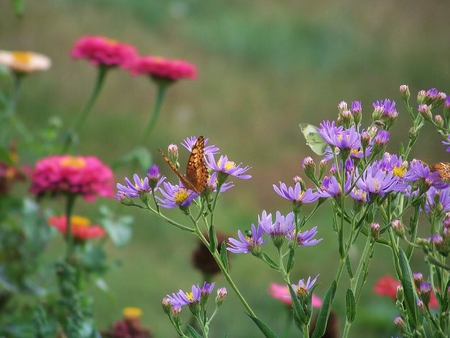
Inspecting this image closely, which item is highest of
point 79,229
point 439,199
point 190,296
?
point 439,199

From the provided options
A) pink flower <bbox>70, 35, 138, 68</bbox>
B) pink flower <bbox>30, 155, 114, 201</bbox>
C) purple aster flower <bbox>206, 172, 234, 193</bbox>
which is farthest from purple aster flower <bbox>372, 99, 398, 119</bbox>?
pink flower <bbox>70, 35, 138, 68</bbox>

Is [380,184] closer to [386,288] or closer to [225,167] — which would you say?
[225,167]

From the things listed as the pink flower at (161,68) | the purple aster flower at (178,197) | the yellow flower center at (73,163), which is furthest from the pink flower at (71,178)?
the purple aster flower at (178,197)

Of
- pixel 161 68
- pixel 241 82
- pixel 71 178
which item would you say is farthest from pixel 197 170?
pixel 241 82

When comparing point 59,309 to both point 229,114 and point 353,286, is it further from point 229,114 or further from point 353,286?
point 229,114

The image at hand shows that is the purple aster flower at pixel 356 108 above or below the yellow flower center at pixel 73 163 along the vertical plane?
above

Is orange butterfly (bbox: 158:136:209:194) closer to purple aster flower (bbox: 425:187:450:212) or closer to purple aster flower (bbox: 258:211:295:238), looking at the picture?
purple aster flower (bbox: 258:211:295:238)

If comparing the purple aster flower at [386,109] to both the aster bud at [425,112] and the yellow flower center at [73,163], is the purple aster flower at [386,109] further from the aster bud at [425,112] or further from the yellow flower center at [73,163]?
the yellow flower center at [73,163]
